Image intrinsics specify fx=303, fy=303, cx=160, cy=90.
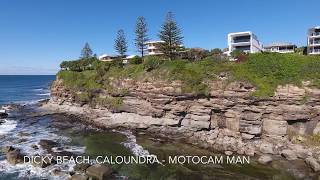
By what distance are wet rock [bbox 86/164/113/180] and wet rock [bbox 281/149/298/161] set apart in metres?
16.4

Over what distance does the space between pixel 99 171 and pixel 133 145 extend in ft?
28.3

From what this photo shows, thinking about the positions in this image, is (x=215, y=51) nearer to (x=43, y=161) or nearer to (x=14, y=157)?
(x=43, y=161)

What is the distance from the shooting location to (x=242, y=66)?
35906mm

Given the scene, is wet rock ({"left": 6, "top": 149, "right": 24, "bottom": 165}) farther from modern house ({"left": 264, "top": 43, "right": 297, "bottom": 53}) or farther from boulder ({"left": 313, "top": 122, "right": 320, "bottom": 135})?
modern house ({"left": 264, "top": 43, "right": 297, "bottom": 53})

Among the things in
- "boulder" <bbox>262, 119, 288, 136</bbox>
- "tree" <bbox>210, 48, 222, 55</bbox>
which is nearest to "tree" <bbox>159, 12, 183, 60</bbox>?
"tree" <bbox>210, 48, 222, 55</bbox>

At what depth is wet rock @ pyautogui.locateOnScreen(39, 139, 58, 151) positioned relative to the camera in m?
32.3

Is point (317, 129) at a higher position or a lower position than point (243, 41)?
lower

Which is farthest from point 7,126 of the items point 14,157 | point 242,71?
point 242,71

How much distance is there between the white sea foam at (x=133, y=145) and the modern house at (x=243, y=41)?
32.9 meters

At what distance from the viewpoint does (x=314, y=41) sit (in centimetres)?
5938

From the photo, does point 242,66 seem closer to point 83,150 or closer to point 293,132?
point 293,132

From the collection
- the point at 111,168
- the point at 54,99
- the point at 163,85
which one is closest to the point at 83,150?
the point at 111,168

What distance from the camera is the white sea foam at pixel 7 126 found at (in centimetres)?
4066

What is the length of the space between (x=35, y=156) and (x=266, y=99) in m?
24.0
